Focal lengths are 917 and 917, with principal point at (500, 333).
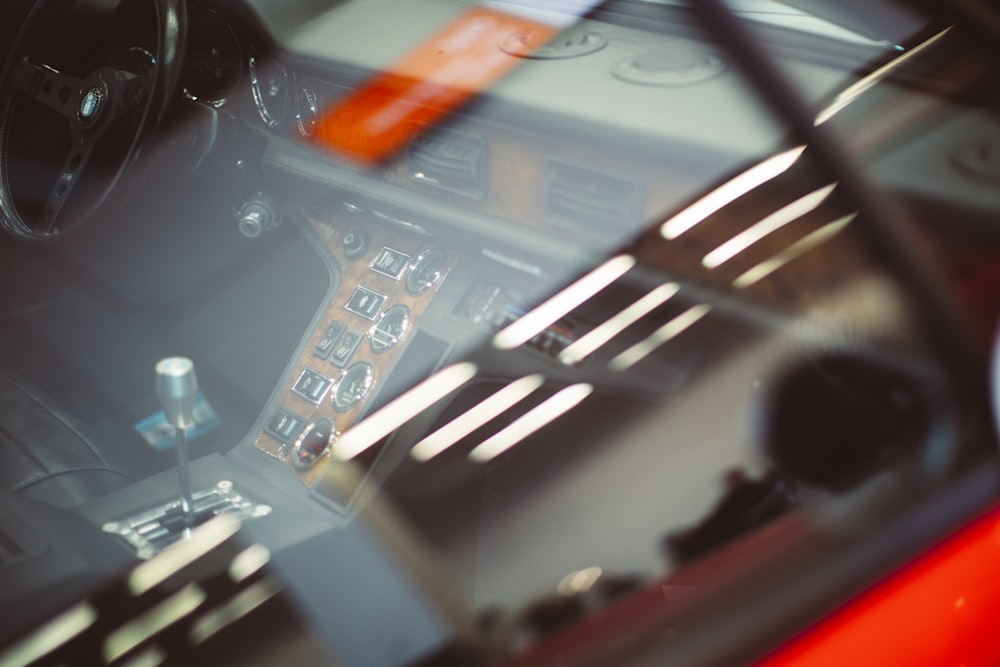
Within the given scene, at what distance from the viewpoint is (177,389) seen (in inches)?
52.9

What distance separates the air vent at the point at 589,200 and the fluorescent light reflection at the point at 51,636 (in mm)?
823

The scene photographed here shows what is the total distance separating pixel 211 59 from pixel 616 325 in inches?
42.6

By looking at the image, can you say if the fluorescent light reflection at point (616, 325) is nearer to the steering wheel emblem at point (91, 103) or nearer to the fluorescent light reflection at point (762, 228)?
the fluorescent light reflection at point (762, 228)

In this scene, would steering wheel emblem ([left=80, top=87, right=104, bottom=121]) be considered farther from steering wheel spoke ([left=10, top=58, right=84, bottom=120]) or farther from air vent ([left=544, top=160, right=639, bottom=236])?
air vent ([left=544, top=160, right=639, bottom=236])

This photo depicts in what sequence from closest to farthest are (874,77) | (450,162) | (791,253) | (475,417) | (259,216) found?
(791,253)
(874,77)
(475,417)
(450,162)
(259,216)

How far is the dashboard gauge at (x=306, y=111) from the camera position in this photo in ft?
5.84

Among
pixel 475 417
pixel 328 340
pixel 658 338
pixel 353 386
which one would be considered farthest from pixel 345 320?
pixel 658 338

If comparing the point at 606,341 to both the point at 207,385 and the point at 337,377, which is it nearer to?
the point at 337,377

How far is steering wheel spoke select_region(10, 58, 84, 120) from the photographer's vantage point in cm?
178

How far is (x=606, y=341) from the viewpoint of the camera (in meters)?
1.36

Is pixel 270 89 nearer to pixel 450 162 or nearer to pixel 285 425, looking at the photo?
pixel 450 162

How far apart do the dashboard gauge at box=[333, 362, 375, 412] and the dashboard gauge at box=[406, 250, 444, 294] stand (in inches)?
7.0

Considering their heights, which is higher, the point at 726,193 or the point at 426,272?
the point at 426,272

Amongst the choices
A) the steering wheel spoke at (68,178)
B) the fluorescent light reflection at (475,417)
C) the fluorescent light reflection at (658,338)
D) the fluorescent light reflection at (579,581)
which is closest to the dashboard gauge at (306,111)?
the steering wheel spoke at (68,178)
